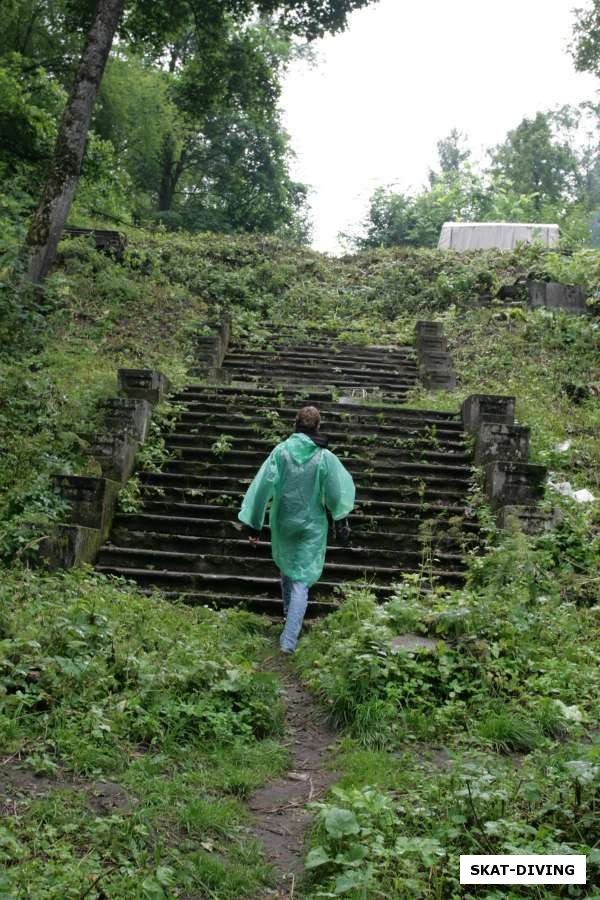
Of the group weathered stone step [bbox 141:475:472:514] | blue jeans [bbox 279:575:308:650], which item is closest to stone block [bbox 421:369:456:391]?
weathered stone step [bbox 141:475:472:514]

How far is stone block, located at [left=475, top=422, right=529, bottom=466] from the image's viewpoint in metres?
10.4

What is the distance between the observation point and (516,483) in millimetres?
9406

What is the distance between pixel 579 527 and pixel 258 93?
14129mm

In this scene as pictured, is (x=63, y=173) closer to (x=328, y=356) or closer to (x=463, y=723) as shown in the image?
(x=328, y=356)

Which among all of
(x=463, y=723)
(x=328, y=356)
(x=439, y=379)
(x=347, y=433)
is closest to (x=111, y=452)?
(x=347, y=433)

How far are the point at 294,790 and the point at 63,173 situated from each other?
38.6 ft

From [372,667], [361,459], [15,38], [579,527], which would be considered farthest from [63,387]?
[15,38]

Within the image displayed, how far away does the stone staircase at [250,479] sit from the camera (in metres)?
8.54

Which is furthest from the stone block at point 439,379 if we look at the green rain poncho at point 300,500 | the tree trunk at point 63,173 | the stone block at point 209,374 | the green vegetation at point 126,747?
the green vegetation at point 126,747

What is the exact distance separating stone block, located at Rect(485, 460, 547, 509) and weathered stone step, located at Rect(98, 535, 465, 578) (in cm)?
91

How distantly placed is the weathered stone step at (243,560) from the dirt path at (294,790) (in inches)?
104

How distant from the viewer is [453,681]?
5496 millimetres

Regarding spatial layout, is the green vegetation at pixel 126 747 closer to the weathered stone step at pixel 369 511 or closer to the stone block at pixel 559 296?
the weathered stone step at pixel 369 511

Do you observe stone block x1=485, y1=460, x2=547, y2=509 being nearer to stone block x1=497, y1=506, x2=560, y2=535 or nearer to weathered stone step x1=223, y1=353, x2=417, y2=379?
stone block x1=497, y1=506, x2=560, y2=535
